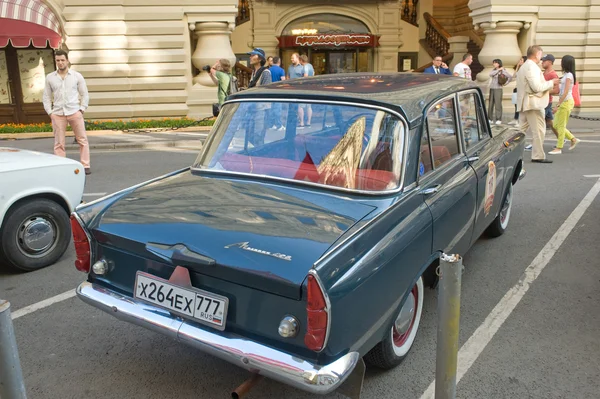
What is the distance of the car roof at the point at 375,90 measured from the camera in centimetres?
347

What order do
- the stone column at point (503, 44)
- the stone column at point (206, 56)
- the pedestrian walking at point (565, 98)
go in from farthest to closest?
the stone column at point (503, 44) < the stone column at point (206, 56) < the pedestrian walking at point (565, 98)

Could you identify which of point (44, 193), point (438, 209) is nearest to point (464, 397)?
point (438, 209)

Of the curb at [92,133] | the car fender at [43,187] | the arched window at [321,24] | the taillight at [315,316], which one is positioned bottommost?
the curb at [92,133]

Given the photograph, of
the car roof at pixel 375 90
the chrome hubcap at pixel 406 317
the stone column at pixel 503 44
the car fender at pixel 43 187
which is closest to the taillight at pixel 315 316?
the chrome hubcap at pixel 406 317

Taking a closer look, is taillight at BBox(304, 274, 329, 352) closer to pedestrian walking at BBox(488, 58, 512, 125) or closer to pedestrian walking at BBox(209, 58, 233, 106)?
pedestrian walking at BBox(209, 58, 233, 106)

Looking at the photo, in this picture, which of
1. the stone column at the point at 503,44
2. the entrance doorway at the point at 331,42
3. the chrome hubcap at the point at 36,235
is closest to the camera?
the chrome hubcap at the point at 36,235

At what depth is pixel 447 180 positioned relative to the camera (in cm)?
368

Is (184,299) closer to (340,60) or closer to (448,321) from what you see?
(448,321)

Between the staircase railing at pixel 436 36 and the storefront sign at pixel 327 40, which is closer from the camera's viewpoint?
the staircase railing at pixel 436 36

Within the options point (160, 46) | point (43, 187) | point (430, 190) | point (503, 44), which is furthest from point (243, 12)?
point (430, 190)

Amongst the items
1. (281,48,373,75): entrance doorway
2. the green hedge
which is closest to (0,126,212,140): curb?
the green hedge

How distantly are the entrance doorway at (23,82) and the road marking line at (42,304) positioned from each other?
49.7 ft

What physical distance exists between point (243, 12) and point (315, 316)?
73.6ft

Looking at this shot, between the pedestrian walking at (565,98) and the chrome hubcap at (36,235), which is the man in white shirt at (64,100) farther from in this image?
the pedestrian walking at (565,98)
